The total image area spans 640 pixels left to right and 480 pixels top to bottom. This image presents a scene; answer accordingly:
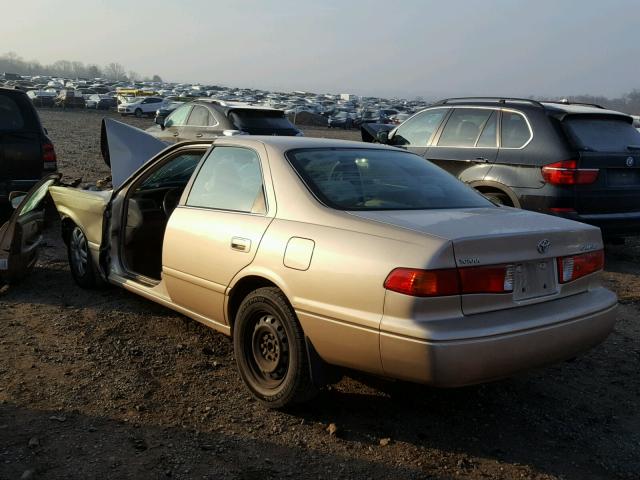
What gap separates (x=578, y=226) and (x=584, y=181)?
3.37m

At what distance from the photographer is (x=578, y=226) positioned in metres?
3.52

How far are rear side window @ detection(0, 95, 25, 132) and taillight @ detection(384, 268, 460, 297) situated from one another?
667 cm

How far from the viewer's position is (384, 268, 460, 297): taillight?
288 centimetres

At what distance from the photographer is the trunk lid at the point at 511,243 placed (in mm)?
2990

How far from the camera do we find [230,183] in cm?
419

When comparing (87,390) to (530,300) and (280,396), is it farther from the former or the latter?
(530,300)

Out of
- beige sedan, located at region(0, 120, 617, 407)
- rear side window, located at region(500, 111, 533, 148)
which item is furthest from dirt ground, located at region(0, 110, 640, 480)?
rear side window, located at region(500, 111, 533, 148)

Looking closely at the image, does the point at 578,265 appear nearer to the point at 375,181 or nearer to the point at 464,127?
the point at 375,181

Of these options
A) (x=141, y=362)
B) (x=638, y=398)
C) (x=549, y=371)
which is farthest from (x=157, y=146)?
(x=638, y=398)

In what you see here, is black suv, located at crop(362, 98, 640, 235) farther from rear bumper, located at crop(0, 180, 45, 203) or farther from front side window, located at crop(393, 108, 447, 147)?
rear bumper, located at crop(0, 180, 45, 203)

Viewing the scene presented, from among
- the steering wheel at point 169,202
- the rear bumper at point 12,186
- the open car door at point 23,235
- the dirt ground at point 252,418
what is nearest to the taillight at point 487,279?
the dirt ground at point 252,418

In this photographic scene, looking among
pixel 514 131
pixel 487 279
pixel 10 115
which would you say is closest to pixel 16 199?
pixel 10 115

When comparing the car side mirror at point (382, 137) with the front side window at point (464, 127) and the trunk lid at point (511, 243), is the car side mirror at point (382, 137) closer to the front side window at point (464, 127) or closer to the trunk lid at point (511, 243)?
the front side window at point (464, 127)

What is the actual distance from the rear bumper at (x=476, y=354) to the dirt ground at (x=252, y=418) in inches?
19.5
